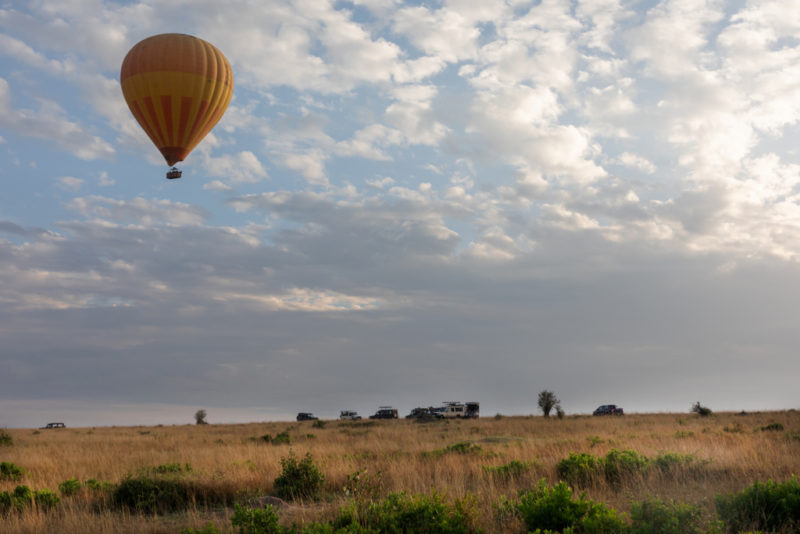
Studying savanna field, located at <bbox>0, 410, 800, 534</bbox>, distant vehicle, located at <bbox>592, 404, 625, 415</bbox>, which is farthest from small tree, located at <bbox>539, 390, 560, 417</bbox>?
savanna field, located at <bbox>0, 410, 800, 534</bbox>

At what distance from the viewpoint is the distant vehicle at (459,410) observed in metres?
71.6

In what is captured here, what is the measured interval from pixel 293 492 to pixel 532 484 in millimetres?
5577

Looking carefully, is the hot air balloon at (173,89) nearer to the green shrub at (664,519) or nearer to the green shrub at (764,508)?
the green shrub at (664,519)

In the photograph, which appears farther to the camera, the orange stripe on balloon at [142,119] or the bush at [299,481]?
the orange stripe on balloon at [142,119]

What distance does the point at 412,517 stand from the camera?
29.8ft

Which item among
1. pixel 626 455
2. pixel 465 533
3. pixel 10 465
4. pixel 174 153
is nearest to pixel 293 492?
pixel 465 533

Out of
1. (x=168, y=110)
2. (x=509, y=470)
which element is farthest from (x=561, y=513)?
(x=168, y=110)

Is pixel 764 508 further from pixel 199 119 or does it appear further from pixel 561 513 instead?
pixel 199 119

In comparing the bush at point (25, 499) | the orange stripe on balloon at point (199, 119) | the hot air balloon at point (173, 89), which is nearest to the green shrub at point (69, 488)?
the bush at point (25, 499)

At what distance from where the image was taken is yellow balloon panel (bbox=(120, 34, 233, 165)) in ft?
90.6

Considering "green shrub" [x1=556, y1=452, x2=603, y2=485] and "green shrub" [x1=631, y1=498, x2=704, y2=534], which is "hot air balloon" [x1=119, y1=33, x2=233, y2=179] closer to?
"green shrub" [x1=556, y1=452, x2=603, y2=485]

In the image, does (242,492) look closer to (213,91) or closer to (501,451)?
(501,451)

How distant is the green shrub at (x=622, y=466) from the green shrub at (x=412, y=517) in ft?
20.4

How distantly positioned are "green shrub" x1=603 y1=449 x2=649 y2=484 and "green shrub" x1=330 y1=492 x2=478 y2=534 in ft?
20.4
